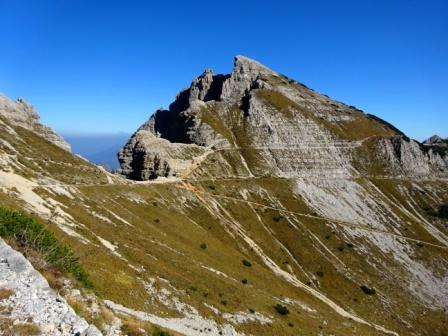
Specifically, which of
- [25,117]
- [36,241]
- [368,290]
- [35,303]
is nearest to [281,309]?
[36,241]

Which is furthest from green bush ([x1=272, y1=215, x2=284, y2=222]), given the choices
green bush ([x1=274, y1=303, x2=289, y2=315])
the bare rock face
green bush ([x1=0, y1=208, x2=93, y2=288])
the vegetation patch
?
green bush ([x1=0, y1=208, x2=93, y2=288])

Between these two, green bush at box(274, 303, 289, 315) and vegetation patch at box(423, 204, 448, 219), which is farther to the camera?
vegetation patch at box(423, 204, 448, 219)

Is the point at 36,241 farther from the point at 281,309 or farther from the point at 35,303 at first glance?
the point at 281,309

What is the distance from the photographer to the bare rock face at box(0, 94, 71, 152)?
124062mm

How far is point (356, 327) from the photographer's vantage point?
82688mm

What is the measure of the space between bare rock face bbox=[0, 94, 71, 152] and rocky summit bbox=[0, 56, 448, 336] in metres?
0.54

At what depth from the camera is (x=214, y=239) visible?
103m

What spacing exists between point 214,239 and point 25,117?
7360 centimetres

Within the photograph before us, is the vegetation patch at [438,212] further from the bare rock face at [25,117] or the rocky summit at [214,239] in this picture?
the bare rock face at [25,117]

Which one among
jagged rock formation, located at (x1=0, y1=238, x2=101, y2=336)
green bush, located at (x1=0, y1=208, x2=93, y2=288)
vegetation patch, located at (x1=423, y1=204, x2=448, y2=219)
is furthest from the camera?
vegetation patch, located at (x1=423, y1=204, x2=448, y2=219)

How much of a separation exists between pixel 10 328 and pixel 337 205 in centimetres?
15003

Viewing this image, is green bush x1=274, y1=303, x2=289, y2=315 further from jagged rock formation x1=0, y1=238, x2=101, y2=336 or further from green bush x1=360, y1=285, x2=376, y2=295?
jagged rock formation x1=0, y1=238, x2=101, y2=336

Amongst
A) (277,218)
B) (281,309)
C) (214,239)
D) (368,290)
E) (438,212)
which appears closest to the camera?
(281,309)

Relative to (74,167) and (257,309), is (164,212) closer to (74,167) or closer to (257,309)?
(74,167)
